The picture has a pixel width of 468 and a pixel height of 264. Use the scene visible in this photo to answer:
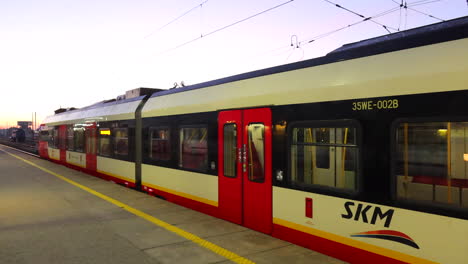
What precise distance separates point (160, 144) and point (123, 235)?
137 inches

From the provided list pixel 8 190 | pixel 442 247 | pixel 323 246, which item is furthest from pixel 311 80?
pixel 8 190

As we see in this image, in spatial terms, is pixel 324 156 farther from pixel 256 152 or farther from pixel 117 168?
pixel 117 168

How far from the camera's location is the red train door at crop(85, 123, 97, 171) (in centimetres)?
1427

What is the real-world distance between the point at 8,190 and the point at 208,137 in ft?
25.6

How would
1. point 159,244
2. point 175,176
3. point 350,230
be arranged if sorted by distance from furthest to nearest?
point 175,176 → point 159,244 → point 350,230

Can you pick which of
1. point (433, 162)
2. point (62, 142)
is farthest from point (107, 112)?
point (433, 162)

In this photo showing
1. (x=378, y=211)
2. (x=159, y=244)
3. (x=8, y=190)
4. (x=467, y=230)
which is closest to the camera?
(x=467, y=230)

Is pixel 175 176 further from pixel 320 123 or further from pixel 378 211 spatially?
pixel 378 211

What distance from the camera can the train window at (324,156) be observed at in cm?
469

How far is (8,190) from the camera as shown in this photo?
440 inches

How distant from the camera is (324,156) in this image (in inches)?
196

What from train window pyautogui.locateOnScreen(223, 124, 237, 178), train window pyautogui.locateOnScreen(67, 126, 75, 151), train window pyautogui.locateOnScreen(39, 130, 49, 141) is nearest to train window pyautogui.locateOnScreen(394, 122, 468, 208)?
train window pyautogui.locateOnScreen(223, 124, 237, 178)

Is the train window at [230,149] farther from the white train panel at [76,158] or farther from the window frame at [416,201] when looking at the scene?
the white train panel at [76,158]

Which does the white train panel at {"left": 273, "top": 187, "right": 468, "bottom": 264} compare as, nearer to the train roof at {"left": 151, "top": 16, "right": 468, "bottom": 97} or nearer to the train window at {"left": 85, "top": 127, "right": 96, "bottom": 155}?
the train roof at {"left": 151, "top": 16, "right": 468, "bottom": 97}
